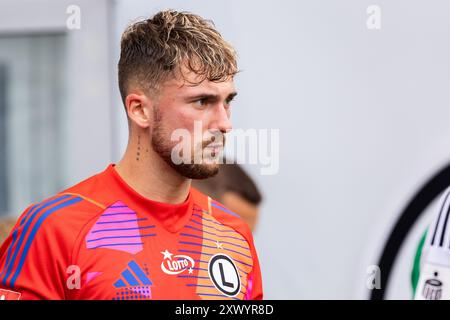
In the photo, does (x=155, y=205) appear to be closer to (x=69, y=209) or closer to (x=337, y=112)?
(x=69, y=209)

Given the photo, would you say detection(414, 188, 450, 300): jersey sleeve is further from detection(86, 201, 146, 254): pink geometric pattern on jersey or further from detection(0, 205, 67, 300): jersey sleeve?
detection(0, 205, 67, 300): jersey sleeve

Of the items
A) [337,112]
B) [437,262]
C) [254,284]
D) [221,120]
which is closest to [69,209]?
[221,120]

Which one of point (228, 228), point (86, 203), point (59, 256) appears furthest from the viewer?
point (228, 228)

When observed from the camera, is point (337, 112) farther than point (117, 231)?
Yes

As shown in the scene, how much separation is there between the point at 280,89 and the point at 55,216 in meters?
1.41

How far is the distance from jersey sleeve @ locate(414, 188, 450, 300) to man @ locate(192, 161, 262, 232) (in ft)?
3.19

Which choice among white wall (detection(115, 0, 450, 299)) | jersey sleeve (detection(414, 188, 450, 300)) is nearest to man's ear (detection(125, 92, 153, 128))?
jersey sleeve (detection(414, 188, 450, 300))

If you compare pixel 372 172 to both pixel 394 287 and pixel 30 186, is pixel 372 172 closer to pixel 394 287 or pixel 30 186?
pixel 394 287

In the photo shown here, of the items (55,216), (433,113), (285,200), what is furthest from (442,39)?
(55,216)

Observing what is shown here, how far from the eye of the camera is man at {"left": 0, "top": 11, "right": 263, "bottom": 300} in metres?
1.82

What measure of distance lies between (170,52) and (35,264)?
592mm

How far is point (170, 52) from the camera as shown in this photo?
1.97 m

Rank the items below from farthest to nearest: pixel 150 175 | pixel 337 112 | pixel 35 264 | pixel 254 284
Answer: pixel 337 112 < pixel 254 284 < pixel 150 175 < pixel 35 264

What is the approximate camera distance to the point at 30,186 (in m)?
3.43
